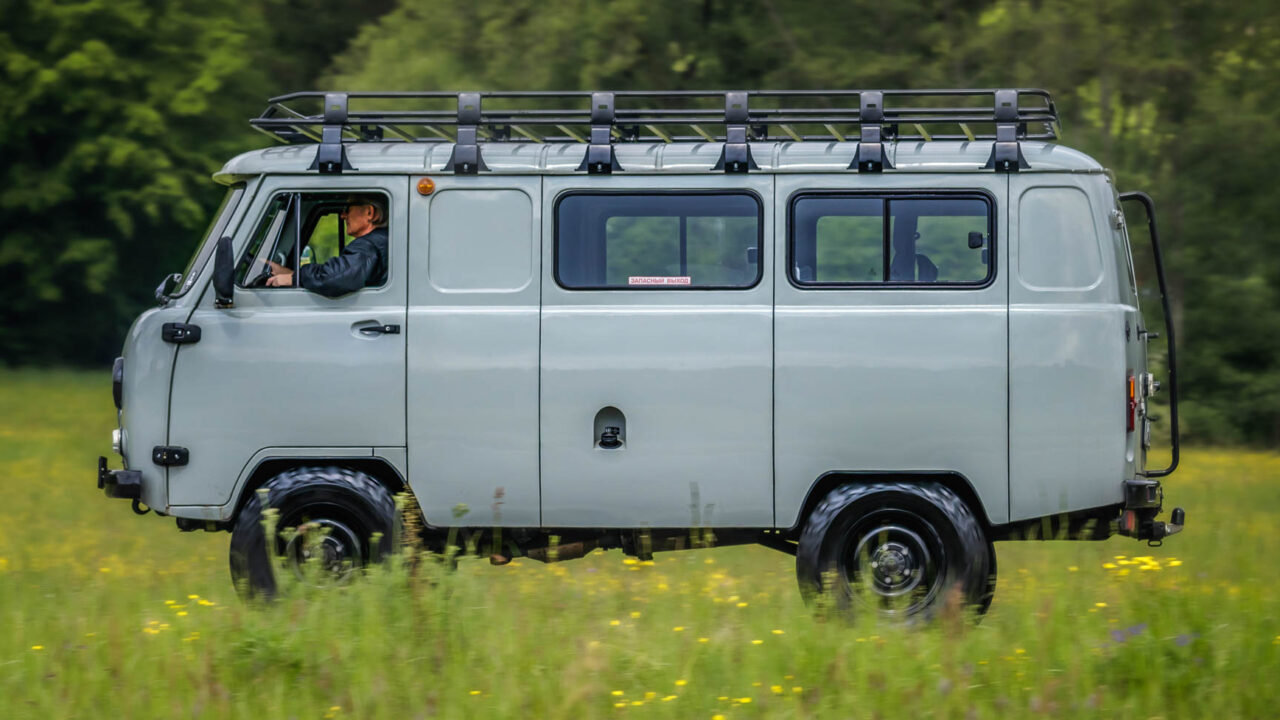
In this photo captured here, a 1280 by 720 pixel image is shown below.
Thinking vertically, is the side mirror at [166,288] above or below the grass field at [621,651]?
above

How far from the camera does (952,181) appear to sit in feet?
25.0

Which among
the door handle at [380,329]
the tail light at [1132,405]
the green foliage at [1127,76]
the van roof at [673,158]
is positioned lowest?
the tail light at [1132,405]

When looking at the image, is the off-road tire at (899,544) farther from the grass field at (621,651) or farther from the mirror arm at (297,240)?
the mirror arm at (297,240)

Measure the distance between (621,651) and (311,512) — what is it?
7.87ft

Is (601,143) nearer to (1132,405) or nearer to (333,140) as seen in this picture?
(333,140)

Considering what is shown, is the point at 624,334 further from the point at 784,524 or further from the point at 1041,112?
the point at 1041,112

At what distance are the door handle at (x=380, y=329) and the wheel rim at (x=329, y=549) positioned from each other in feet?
3.35

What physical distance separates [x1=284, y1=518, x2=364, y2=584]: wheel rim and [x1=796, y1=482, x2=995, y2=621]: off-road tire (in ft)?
7.72

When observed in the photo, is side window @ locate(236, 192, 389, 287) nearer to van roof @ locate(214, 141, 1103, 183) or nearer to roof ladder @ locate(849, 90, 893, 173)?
van roof @ locate(214, 141, 1103, 183)

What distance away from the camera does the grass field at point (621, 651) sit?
5559 millimetres

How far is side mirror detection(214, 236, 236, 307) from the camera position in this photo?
7.58 m

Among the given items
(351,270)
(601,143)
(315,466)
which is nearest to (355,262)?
(351,270)

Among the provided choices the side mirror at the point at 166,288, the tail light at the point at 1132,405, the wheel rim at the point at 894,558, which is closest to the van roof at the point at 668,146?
the side mirror at the point at 166,288

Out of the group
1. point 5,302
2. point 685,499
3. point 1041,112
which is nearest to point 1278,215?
point 1041,112
